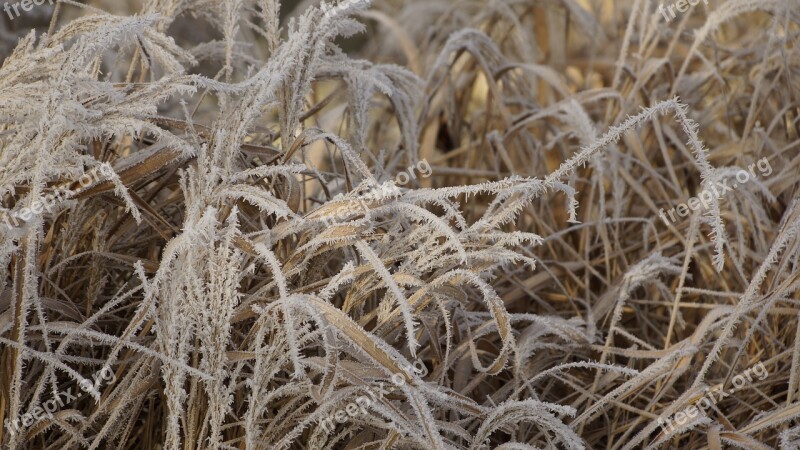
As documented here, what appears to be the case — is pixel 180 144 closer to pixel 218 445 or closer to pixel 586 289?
pixel 218 445

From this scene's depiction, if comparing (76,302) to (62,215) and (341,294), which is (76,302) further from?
(341,294)

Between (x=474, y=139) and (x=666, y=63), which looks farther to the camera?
(x=474, y=139)

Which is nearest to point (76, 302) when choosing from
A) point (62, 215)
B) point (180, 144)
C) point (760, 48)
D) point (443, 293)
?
point (62, 215)

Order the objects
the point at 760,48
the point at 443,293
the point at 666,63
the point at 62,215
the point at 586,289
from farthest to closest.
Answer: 1. the point at 760,48
2. the point at 666,63
3. the point at 586,289
4. the point at 62,215
5. the point at 443,293

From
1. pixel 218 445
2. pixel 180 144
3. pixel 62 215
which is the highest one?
pixel 180 144

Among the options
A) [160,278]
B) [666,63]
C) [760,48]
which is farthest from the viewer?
[760,48]

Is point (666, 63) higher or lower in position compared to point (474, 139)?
higher

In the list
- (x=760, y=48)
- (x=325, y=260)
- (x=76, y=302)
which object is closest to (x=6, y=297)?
(x=76, y=302)
